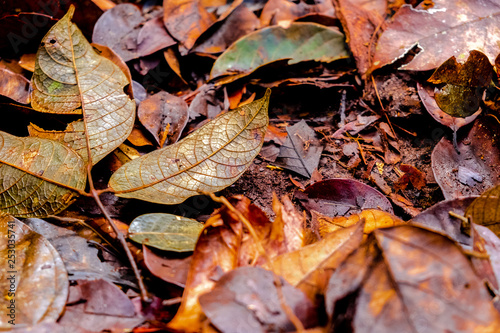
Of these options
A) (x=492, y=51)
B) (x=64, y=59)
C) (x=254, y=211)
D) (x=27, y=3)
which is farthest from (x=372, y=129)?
(x=27, y=3)

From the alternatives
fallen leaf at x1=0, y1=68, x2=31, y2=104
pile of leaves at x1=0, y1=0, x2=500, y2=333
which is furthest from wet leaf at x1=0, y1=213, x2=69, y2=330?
fallen leaf at x1=0, y1=68, x2=31, y2=104

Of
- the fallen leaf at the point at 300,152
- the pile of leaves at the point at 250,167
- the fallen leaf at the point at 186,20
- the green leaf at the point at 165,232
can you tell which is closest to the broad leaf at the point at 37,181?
the pile of leaves at the point at 250,167

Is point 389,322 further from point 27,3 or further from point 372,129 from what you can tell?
point 27,3

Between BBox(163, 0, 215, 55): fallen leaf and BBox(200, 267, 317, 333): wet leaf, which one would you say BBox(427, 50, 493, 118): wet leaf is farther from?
BBox(163, 0, 215, 55): fallen leaf

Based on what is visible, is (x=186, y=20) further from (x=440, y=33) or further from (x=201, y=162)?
(x=440, y=33)

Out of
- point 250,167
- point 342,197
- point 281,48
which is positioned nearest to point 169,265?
point 250,167

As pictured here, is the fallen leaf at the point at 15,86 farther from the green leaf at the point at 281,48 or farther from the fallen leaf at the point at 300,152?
the fallen leaf at the point at 300,152
